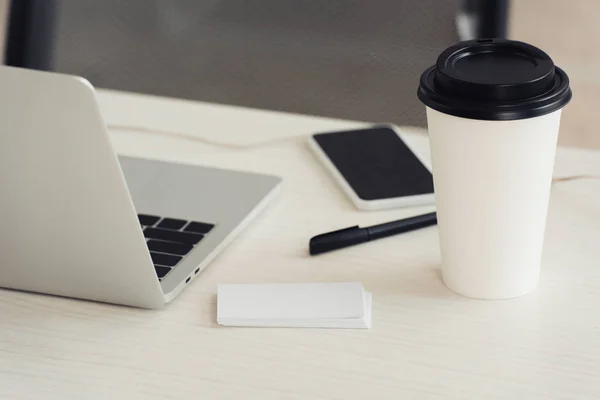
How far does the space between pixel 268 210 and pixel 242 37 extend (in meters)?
0.42

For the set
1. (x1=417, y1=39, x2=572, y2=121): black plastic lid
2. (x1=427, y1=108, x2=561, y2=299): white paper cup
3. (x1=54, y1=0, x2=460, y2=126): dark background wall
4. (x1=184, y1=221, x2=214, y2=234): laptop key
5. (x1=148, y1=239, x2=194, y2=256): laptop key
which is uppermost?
(x1=417, y1=39, x2=572, y2=121): black plastic lid

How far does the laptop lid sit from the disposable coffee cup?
0.23m

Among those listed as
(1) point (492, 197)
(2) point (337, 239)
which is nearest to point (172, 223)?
(2) point (337, 239)

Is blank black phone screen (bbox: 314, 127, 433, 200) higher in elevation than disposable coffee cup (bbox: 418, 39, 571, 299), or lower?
lower

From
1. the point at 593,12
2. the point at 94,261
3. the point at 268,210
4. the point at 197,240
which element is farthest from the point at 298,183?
the point at 593,12

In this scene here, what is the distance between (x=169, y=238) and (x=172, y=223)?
3cm

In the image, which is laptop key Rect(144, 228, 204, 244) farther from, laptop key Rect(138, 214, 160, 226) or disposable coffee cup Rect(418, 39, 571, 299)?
disposable coffee cup Rect(418, 39, 571, 299)

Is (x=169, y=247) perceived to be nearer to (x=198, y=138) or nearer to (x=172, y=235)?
(x=172, y=235)

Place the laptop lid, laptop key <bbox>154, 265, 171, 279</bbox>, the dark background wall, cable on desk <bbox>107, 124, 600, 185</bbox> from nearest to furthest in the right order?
1. the laptop lid
2. laptop key <bbox>154, 265, 171, 279</bbox>
3. cable on desk <bbox>107, 124, 600, 185</bbox>
4. the dark background wall

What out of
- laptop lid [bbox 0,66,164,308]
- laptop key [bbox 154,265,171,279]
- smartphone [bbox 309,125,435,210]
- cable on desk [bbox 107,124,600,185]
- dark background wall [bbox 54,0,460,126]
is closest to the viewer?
laptop lid [bbox 0,66,164,308]

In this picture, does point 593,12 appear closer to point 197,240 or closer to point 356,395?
point 197,240

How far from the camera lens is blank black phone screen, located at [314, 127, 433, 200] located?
913mm

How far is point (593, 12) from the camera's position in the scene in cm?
179

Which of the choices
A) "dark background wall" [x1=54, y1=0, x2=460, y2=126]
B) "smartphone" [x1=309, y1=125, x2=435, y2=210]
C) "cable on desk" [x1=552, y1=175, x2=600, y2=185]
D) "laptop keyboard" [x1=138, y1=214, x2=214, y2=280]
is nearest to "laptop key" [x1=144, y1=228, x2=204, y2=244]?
"laptop keyboard" [x1=138, y1=214, x2=214, y2=280]
